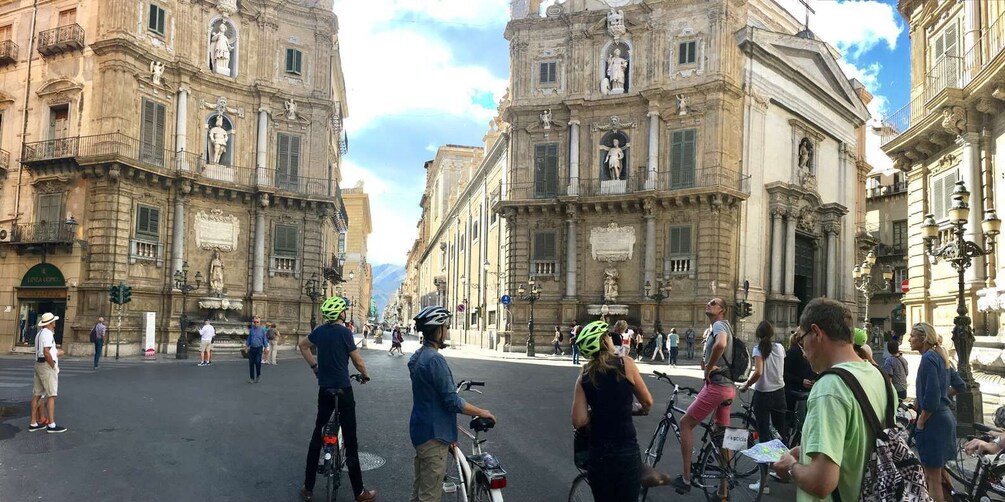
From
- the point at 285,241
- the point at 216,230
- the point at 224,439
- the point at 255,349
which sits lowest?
the point at 224,439

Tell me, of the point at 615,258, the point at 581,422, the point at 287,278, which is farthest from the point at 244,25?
the point at 581,422

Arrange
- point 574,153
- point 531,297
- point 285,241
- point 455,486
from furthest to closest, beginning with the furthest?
point 574,153
point 531,297
point 285,241
point 455,486

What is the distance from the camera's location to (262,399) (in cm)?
1305

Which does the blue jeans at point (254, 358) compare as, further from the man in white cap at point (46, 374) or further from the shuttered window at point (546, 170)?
the shuttered window at point (546, 170)

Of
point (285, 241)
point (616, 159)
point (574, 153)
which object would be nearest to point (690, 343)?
point (616, 159)

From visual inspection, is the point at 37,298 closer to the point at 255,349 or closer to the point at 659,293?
the point at 255,349

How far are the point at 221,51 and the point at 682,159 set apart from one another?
2153cm

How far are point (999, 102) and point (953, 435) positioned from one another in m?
12.1

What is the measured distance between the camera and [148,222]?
2645 centimetres

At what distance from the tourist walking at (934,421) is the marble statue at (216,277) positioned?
27072 mm

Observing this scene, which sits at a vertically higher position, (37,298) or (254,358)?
(37,298)

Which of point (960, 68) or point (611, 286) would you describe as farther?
point (611, 286)

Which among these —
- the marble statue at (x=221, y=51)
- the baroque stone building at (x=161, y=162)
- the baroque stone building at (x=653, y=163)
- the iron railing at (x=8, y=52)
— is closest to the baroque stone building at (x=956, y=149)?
the baroque stone building at (x=653, y=163)

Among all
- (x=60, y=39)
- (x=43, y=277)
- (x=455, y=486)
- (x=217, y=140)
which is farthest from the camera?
(x=217, y=140)
